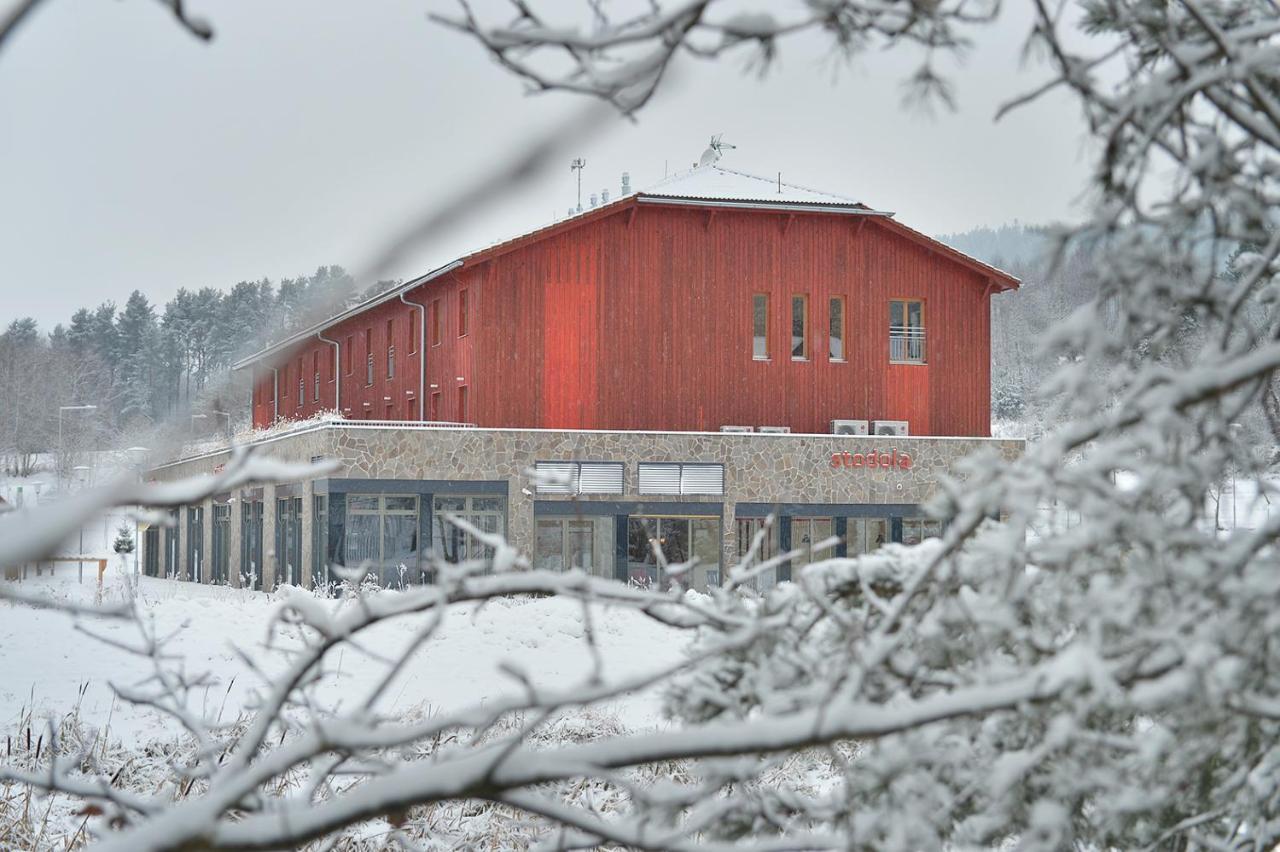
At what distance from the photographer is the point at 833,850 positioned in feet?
9.55

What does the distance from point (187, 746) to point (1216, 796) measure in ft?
29.9

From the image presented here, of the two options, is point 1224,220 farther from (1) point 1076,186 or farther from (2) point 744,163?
(2) point 744,163

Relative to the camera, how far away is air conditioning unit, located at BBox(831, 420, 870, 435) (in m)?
29.3

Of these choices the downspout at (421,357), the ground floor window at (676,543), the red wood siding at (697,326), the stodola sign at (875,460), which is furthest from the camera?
the downspout at (421,357)

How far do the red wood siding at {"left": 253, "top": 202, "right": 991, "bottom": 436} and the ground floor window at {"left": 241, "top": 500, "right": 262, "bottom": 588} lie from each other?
331 cm

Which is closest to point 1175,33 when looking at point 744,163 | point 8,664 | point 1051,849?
point 1051,849

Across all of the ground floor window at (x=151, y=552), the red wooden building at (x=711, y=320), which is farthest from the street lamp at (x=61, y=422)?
the ground floor window at (x=151, y=552)

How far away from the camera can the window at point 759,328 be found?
96.6ft

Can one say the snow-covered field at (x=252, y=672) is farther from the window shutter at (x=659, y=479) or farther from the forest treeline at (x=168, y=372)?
the window shutter at (x=659, y=479)

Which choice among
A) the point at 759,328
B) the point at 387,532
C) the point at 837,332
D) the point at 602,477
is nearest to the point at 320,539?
the point at 387,532

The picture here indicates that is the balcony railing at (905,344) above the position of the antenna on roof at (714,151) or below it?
below

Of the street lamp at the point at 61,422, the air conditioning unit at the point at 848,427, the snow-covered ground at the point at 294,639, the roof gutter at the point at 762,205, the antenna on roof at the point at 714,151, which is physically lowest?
the snow-covered ground at the point at 294,639

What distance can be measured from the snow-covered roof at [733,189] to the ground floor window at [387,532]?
8204 millimetres

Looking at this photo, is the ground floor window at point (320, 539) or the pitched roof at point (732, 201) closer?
the ground floor window at point (320, 539)
